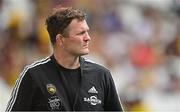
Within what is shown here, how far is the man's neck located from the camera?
384cm

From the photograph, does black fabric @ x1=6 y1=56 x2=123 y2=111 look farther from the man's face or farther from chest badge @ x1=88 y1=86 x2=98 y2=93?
the man's face

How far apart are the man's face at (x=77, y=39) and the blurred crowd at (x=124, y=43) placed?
13.4 feet

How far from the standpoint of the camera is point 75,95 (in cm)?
379


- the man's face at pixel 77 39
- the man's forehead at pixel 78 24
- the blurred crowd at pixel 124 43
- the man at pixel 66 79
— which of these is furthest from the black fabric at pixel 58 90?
the blurred crowd at pixel 124 43

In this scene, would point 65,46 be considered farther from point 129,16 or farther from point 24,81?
point 129,16

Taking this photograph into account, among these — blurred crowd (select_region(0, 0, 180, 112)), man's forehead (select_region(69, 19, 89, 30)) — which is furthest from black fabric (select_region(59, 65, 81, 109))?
blurred crowd (select_region(0, 0, 180, 112))

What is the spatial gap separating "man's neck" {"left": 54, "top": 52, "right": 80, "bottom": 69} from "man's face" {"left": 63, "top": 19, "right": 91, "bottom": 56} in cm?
4

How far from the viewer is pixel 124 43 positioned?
30.7ft

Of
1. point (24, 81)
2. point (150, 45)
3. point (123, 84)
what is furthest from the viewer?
point (150, 45)

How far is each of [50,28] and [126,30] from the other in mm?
5705

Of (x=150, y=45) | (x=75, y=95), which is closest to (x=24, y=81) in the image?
(x=75, y=95)

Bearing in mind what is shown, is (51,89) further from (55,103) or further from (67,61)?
(67,61)

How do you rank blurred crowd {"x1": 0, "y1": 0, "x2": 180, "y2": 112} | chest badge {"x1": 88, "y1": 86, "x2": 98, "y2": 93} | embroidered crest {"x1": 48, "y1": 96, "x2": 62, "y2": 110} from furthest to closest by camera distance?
blurred crowd {"x1": 0, "y1": 0, "x2": 180, "y2": 112} → chest badge {"x1": 88, "y1": 86, "x2": 98, "y2": 93} → embroidered crest {"x1": 48, "y1": 96, "x2": 62, "y2": 110}

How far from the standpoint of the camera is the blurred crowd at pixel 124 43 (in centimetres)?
859
